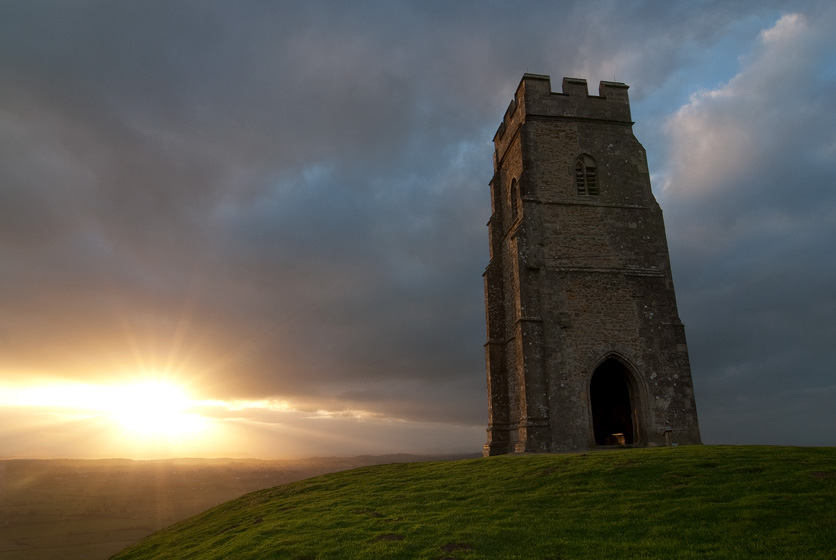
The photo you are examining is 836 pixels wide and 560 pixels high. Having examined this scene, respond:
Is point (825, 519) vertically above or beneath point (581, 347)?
beneath

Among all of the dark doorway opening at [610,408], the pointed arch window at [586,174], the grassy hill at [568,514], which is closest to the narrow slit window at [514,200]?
the pointed arch window at [586,174]

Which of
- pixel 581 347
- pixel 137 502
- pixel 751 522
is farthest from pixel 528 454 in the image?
pixel 137 502

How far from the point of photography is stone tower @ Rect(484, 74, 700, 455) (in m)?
21.1

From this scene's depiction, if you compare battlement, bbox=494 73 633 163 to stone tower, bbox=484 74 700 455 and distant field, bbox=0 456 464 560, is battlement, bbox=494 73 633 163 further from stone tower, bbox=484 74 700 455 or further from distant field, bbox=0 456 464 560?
distant field, bbox=0 456 464 560

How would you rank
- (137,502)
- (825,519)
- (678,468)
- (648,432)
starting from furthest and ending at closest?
(137,502)
(648,432)
(678,468)
(825,519)

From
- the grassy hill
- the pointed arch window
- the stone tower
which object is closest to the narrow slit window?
the stone tower

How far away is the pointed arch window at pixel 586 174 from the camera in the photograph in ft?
79.2

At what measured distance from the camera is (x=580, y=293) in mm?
22438

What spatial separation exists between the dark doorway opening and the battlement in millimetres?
12221

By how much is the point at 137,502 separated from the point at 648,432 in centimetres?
9781

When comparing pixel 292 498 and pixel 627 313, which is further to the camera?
pixel 627 313

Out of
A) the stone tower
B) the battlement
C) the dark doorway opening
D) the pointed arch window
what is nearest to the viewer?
the stone tower

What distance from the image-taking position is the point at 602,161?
24.3m

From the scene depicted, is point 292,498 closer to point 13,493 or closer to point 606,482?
point 606,482
